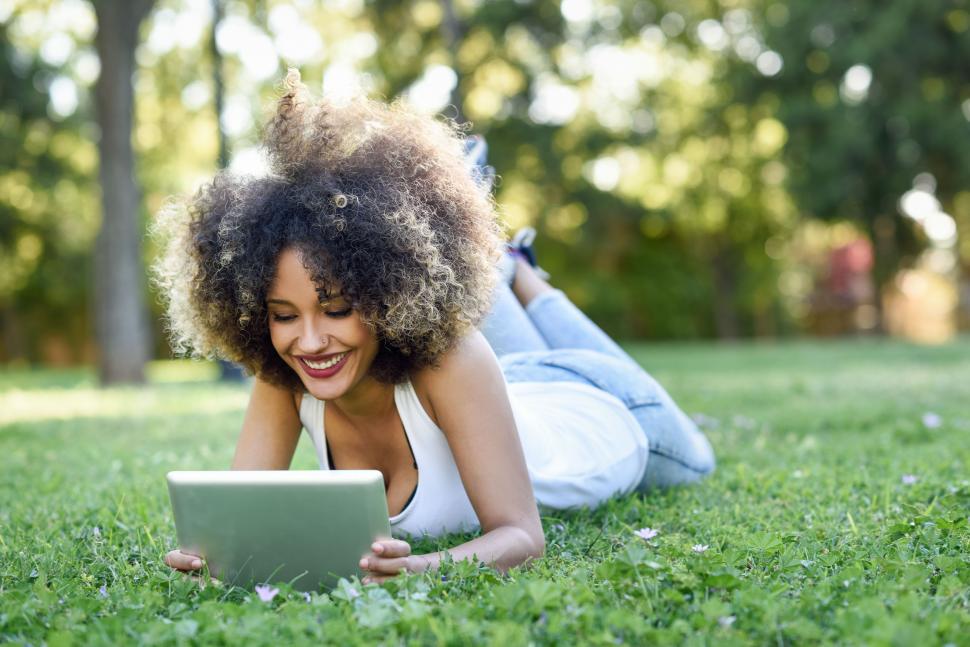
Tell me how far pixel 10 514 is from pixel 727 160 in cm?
Answer: 2571

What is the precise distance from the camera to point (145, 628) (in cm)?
209

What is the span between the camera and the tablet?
225 cm

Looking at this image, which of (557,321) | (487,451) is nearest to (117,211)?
(557,321)

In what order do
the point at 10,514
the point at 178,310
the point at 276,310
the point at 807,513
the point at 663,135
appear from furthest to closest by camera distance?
1. the point at 663,135
2. the point at 10,514
3. the point at 807,513
4. the point at 178,310
5. the point at 276,310

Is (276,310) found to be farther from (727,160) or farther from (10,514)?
(727,160)

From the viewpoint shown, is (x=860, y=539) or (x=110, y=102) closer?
(x=860, y=539)

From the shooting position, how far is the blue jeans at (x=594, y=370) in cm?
383

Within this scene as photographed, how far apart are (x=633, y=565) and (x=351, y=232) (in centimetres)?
113

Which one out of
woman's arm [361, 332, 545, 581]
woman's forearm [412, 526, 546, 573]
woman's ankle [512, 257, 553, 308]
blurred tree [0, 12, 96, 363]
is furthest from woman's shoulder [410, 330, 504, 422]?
blurred tree [0, 12, 96, 363]

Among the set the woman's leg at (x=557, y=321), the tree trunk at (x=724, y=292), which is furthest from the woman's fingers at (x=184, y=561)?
the tree trunk at (x=724, y=292)

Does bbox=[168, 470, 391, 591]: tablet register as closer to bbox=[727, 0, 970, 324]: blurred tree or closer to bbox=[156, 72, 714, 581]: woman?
bbox=[156, 72, 714, 581]: woman

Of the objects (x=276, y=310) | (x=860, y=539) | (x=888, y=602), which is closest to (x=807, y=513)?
(x=860, y=539)

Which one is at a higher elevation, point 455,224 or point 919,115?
point 919,115

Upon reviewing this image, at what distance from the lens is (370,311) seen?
2.65 m
